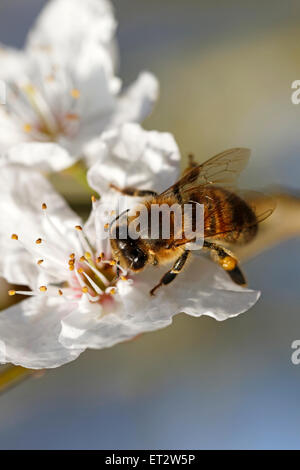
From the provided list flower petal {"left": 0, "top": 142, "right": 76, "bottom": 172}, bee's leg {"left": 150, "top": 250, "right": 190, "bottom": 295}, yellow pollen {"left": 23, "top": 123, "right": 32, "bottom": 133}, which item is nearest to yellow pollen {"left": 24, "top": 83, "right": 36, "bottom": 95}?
yellow pollen {"left": 23, "top": 123, "right": 32, "bottom": 133}

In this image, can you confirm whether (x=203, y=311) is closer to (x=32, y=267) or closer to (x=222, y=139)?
(x=32, y=267)

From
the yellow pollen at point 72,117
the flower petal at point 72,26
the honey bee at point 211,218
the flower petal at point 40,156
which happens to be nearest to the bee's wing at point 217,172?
the honey bee at point 211,218

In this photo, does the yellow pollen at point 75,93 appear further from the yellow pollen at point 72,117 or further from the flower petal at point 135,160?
the flower petal at point 135,160

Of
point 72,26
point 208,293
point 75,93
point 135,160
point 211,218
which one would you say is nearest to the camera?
point 211,218

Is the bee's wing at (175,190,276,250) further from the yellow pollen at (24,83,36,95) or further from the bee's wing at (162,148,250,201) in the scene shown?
the yellow pollen at (24,83,36,95)

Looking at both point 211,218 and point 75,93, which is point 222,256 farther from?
→ point 75,93

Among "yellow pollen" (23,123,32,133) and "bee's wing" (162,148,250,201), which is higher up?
"yellow pollen" (23,123,32,133)

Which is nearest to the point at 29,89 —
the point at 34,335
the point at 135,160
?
the point at 135,160
